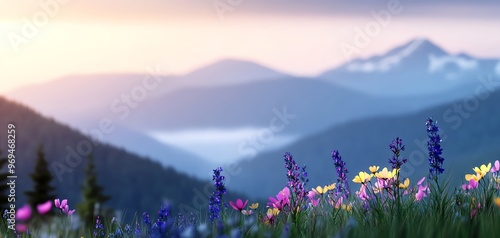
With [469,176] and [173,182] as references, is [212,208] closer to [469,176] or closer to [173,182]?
[469,176]

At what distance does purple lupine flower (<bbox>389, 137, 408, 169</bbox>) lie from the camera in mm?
4969

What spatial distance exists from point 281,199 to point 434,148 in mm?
1302

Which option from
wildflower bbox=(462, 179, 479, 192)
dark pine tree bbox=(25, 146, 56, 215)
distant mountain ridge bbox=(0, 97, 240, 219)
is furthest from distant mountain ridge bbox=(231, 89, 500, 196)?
wildflower bbox=(462, 179, 479, 192)

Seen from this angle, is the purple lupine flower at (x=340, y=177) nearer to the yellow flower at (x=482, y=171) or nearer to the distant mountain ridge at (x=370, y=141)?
the yellow flower at (x=482, y=171)

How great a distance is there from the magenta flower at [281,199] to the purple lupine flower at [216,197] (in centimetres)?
50

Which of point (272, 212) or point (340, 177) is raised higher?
point (340, 177)

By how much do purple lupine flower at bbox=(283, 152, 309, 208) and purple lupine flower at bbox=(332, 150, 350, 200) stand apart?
1.50 ft

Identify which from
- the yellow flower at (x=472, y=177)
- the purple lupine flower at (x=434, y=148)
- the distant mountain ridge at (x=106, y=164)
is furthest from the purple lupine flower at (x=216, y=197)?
the distant mountain ridge at (x=106, y=164)

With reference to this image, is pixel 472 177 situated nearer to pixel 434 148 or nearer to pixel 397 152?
pixel 434 148

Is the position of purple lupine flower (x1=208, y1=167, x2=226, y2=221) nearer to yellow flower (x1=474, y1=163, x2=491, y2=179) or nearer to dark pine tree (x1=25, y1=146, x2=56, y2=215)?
yellow flower (x1=474, y1=163, x2=491, y2=179)

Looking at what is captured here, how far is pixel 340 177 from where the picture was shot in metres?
5.64

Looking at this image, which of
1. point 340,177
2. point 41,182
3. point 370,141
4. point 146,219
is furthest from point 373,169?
point 370,141

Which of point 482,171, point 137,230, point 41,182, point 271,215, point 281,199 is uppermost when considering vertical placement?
point 41,182

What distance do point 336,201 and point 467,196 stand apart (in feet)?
3.83
